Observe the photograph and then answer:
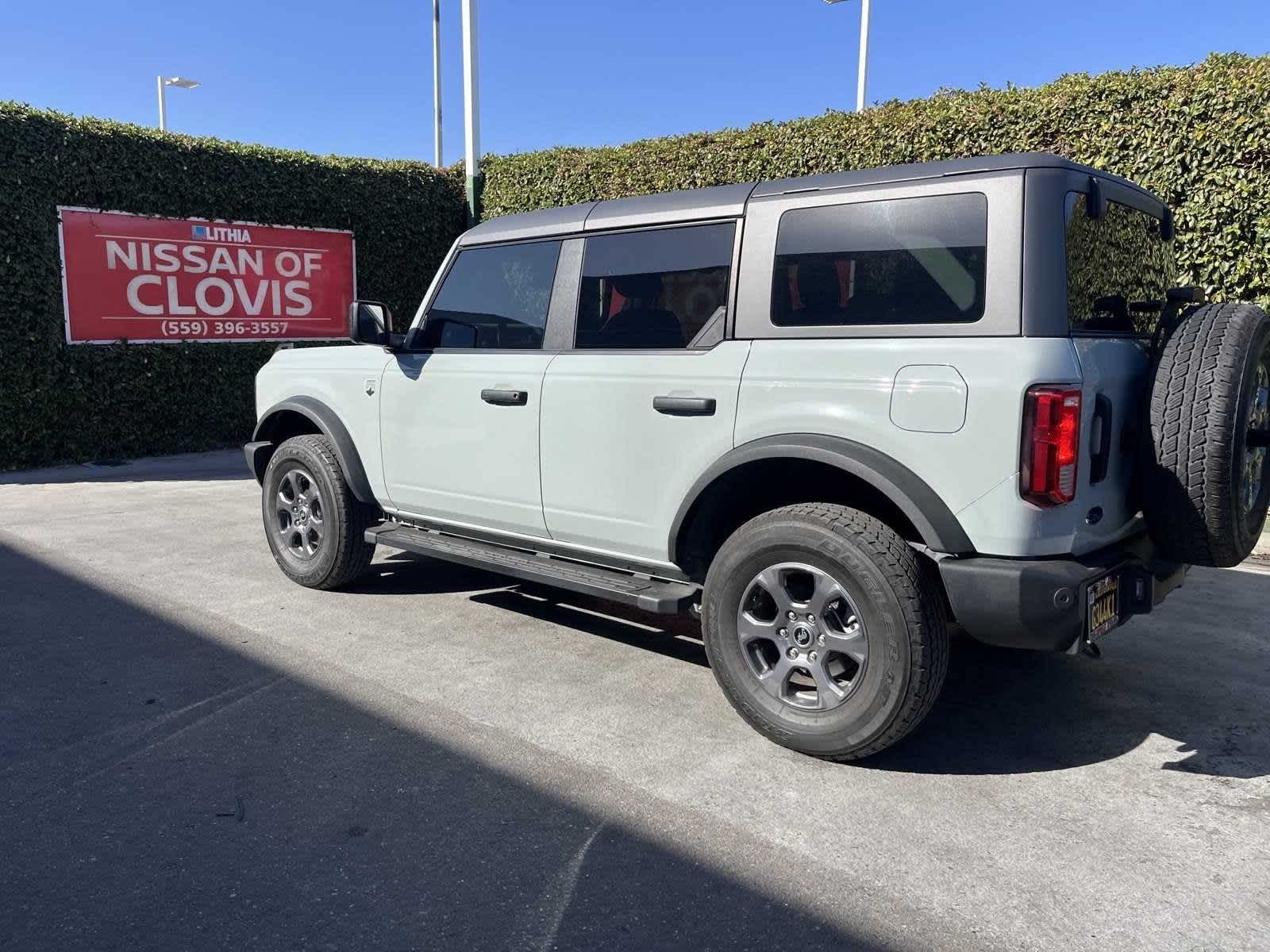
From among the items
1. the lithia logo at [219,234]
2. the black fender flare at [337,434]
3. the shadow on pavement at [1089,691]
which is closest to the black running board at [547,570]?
the black fender flare at [337,434]

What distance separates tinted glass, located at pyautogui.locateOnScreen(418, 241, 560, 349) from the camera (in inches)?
171

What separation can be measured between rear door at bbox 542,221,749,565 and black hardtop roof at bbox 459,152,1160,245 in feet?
0.21

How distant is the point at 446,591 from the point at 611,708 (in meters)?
1.94

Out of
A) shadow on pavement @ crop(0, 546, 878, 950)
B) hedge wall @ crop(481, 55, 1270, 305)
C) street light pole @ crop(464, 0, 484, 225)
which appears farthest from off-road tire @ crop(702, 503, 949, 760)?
street light pole @ crop(464, 0, 484, 225)

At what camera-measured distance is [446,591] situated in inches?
213

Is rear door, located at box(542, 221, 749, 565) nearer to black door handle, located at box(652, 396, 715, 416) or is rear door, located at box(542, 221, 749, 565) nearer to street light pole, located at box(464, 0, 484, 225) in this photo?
black door handle, located at box(652, 396, 715, 416)

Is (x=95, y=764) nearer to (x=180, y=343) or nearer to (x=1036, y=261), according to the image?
(x=1036, y=261)

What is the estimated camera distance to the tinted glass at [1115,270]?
3.09 meters

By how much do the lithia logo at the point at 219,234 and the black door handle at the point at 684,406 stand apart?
8.77 meters

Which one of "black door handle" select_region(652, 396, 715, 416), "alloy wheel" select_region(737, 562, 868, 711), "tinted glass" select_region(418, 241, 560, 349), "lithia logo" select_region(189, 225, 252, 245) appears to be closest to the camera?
"alloy wheel" select_region(737, 562, 868, 711)

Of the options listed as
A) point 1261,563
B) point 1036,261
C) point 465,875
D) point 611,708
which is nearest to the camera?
point 465,875

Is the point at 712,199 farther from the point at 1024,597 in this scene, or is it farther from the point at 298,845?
the point at 298,845

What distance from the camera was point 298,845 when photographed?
108 inches

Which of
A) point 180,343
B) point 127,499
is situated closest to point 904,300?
point 127,499
